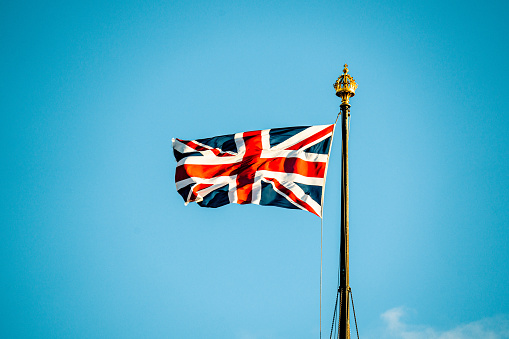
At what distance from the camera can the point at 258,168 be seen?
17.0 meters

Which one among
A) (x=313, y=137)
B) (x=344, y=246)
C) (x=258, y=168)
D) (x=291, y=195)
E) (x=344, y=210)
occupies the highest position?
(x=313, y=137)

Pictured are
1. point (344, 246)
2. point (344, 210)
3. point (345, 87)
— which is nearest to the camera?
point (344, 246)

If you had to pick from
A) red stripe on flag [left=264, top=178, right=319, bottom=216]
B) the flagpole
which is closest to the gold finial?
the flagpole

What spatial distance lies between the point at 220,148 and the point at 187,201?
1860mm

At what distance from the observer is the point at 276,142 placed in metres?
17.1

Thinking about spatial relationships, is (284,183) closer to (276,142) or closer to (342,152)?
(276,142)

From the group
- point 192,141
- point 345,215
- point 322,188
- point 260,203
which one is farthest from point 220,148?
point 345,215

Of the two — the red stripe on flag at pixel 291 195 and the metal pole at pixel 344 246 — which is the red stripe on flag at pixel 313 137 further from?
the metal pole at pixel 344 246

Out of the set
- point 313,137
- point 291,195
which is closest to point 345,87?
point 313,137

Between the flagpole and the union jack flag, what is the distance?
121 cm

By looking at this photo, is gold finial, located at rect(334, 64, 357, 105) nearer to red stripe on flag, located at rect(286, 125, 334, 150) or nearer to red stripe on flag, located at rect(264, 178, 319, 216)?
red stripe on flag, located at rect(286, 125, 334, 150)

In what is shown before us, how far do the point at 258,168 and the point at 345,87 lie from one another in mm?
3340

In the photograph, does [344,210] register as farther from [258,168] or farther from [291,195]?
[258,168]

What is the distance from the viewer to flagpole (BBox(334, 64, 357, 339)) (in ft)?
43.1
